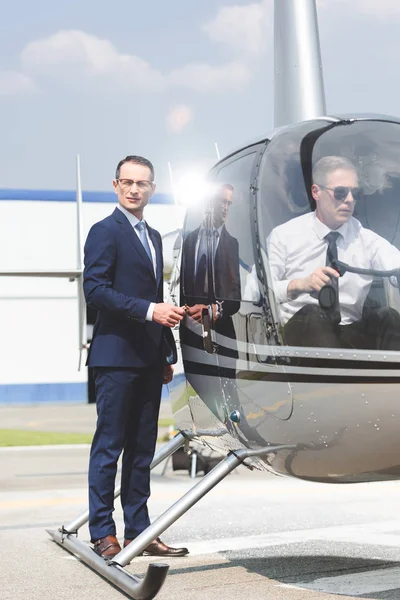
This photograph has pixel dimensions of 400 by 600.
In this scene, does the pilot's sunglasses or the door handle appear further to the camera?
the pilot's sunglasses

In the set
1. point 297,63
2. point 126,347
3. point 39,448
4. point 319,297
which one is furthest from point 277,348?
point 39,448

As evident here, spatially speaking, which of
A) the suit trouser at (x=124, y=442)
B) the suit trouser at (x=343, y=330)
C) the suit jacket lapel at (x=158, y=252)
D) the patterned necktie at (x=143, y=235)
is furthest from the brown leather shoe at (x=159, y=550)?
the suit trouser at (x=343, y=330)

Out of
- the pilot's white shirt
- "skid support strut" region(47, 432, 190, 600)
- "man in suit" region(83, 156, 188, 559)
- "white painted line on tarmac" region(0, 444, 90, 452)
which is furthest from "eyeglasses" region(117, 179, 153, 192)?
"white painted line on tarmac" region(0, 444, 90, 452)

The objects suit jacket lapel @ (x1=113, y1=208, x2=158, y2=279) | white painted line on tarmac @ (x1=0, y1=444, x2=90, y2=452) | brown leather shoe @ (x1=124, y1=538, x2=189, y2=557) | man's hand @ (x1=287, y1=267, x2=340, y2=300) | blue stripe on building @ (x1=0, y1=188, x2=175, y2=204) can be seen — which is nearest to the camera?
man's hand @ (x1=287, y1=267, x2=340, y2=300)

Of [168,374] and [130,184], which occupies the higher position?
[130,184]

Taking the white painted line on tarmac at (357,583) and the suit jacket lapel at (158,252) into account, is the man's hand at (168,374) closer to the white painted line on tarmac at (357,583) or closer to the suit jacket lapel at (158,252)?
the suit jacket lapel at (158,252)

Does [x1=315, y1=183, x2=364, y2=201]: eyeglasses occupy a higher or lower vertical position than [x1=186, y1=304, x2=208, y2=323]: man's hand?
higher

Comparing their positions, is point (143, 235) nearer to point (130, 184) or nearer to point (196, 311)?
point (130, 184)

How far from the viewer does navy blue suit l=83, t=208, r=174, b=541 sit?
5414 mm

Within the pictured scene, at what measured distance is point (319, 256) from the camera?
4340 mm

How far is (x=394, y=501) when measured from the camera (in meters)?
8.93

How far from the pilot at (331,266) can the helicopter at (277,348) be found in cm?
3

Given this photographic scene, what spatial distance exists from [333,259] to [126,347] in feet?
5.18

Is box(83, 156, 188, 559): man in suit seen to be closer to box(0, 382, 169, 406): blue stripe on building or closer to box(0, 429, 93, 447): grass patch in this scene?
box(0, 429, 93, 447): grass patch
